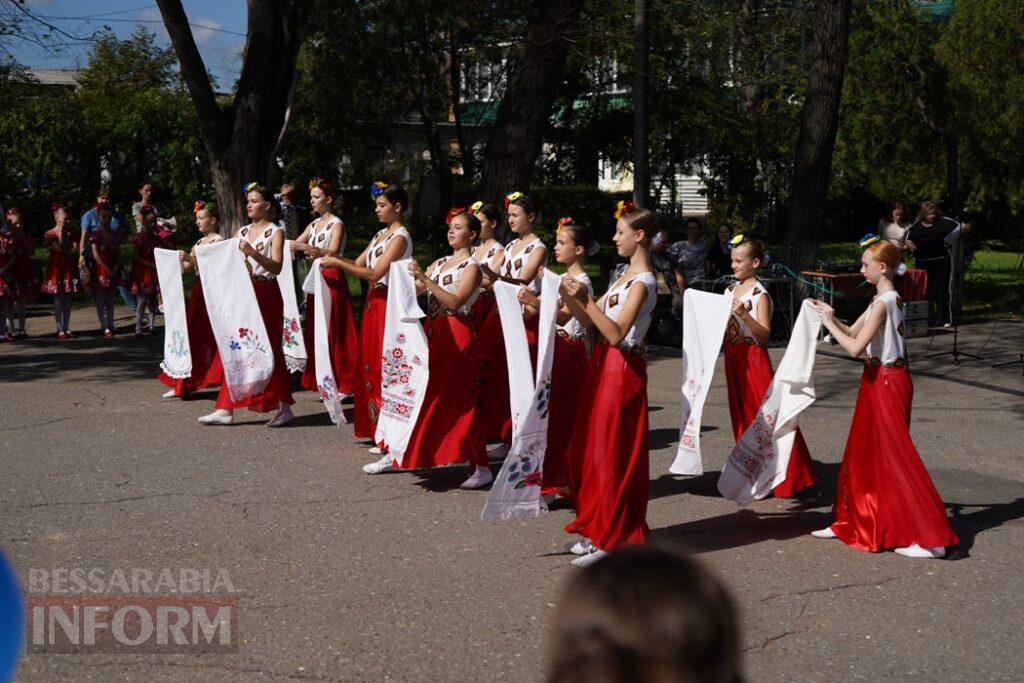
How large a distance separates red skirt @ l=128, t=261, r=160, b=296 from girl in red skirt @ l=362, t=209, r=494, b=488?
7866 mm

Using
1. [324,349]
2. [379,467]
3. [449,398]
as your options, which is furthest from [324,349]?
[449,398]

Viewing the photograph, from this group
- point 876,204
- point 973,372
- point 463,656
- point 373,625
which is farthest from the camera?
point 876,204

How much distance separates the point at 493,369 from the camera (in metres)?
8.20

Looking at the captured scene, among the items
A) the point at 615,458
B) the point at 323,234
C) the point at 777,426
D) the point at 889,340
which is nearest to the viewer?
the point at 615,458

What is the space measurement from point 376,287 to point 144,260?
6.95 m

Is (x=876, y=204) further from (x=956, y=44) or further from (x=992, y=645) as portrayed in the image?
(x=992, y=645)

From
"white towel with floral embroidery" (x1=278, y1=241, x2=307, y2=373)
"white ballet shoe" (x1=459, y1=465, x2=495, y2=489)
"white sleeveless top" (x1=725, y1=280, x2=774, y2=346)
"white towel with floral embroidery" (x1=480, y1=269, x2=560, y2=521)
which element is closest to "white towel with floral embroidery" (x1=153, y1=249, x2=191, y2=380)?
"white towel with floral embroidery" (x1=278, y1=241, x2=307, y2=373)

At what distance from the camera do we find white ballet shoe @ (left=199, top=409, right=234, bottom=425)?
980cm

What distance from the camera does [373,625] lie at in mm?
5285

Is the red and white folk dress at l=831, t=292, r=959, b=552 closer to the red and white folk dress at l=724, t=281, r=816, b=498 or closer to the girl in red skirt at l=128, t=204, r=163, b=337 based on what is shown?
the red and white folk dress at l=724, t=281, r=816, b=498

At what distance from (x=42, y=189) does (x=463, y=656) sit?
23.1 meters

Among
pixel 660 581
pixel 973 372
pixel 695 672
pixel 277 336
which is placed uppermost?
pixel 660 581

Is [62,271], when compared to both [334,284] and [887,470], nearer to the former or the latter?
[334,284]

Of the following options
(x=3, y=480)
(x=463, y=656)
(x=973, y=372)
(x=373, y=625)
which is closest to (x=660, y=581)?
(x=463, y=656)
